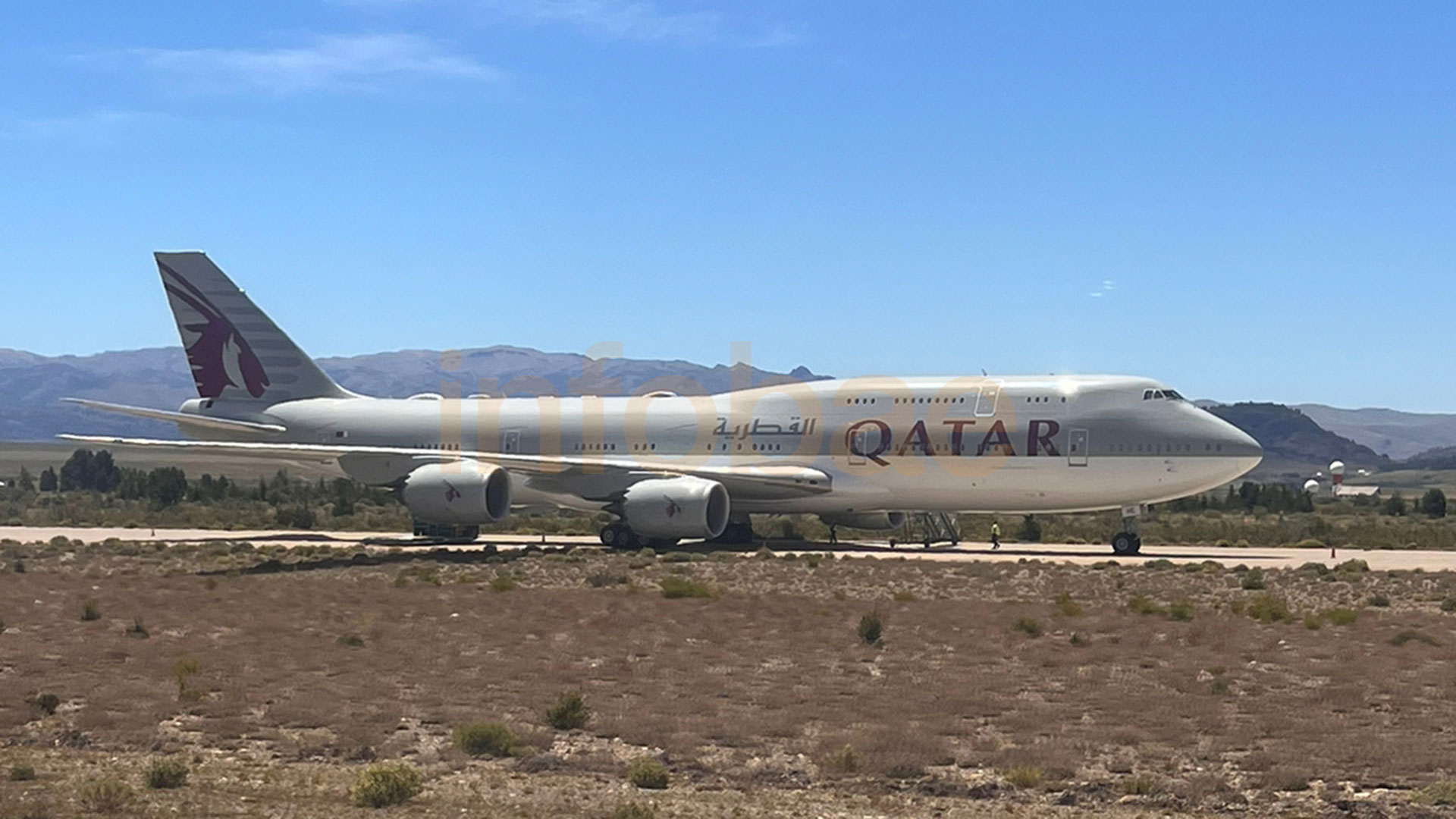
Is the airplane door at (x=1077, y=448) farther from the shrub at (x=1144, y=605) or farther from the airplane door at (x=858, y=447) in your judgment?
the shrub at (x=1144, y=605)

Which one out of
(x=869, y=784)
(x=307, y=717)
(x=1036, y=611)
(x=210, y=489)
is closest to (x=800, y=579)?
(x=1036, y=611)

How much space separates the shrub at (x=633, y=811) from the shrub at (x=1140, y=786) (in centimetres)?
373

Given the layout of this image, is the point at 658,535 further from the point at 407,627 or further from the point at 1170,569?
the point at 407,627

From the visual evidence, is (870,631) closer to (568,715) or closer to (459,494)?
(568,715)

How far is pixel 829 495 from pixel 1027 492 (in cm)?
490

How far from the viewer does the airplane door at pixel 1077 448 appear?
37219 mm

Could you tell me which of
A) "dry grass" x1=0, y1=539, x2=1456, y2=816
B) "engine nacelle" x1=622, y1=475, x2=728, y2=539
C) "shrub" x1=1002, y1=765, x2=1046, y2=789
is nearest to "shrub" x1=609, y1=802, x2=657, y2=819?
"dry grass" x1=0, y1=539, x2=1456, y2=816

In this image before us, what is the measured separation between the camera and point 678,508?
38.6 meters

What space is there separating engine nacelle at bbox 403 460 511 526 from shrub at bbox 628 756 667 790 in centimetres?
→ 2665

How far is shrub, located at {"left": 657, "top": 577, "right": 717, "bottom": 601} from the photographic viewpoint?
28625mm

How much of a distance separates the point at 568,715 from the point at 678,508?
2292 cm

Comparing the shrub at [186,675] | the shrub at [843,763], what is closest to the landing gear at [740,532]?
the shrub at [186,675]

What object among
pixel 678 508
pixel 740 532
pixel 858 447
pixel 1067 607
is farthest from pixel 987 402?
pixel 1067 607

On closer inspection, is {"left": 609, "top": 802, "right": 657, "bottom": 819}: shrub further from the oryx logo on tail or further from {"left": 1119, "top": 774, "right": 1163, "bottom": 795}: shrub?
the oryx logo on tail
